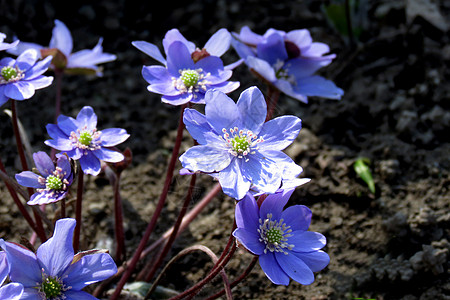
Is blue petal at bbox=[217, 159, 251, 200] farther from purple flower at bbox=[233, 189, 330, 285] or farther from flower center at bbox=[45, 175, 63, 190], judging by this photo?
flower center at bbox=[45, 175, 63, 190]

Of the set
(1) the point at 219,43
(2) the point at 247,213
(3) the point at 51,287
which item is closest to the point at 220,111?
(2) the point at 247,213

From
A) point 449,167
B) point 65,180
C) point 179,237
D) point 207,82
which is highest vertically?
point 207,82

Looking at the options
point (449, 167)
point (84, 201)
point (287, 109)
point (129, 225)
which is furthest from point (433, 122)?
point (84, 201)

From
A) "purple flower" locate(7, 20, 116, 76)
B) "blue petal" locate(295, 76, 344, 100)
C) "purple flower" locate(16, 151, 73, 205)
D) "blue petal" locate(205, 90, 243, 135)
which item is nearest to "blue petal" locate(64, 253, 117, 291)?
"purple flower" locate(16, 151, 73, 205)

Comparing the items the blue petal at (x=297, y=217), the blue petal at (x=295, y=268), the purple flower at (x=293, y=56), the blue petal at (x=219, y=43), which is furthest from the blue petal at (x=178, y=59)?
the blue petal at (x=295, y=268)

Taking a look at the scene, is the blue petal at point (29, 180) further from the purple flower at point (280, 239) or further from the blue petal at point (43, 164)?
the purple flower at point (280, 239)

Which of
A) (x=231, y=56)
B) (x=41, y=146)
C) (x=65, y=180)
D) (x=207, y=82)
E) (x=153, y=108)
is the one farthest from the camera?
(x=231, y=56)

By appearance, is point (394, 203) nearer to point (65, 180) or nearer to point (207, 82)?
point (207, 82)
